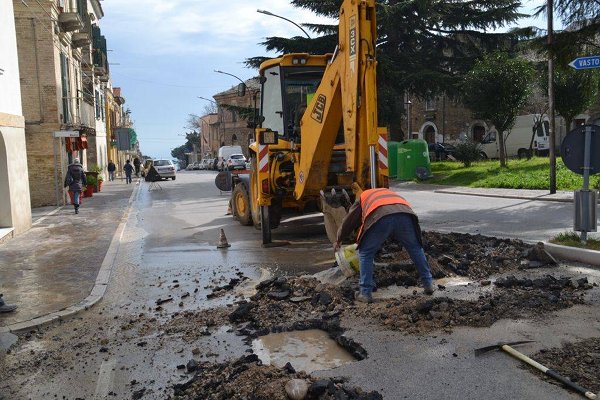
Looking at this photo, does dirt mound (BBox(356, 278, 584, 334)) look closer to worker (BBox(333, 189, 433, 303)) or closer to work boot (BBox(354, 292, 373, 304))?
work boot (BBox(354, 292, 373, 304))

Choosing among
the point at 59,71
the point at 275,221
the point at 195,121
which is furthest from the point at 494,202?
the point at 195,121

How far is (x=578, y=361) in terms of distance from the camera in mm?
4047

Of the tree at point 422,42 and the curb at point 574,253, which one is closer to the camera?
the curb at point 574,253

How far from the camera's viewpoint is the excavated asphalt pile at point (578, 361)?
3.73m

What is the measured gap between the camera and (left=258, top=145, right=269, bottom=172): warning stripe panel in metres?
9.91

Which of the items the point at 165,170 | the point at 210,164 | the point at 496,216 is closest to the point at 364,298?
the point at 496,216

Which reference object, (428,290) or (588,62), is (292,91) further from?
(428,290)

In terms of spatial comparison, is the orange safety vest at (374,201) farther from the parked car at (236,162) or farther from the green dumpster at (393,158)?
the parked car at (236,162)

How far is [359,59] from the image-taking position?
24.9 feet

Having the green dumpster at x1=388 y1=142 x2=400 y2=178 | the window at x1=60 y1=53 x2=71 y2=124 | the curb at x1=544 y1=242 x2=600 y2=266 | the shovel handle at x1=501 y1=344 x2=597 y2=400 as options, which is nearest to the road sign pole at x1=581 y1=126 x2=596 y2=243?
the curb at x1=544 y1=242 x2=600 y2=266

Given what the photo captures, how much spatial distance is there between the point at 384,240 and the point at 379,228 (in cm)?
21

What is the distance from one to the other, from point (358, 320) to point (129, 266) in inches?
196

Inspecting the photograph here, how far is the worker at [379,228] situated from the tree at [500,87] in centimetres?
1989

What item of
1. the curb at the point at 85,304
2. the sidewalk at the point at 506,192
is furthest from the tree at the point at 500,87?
the curb at the point at 85,304
